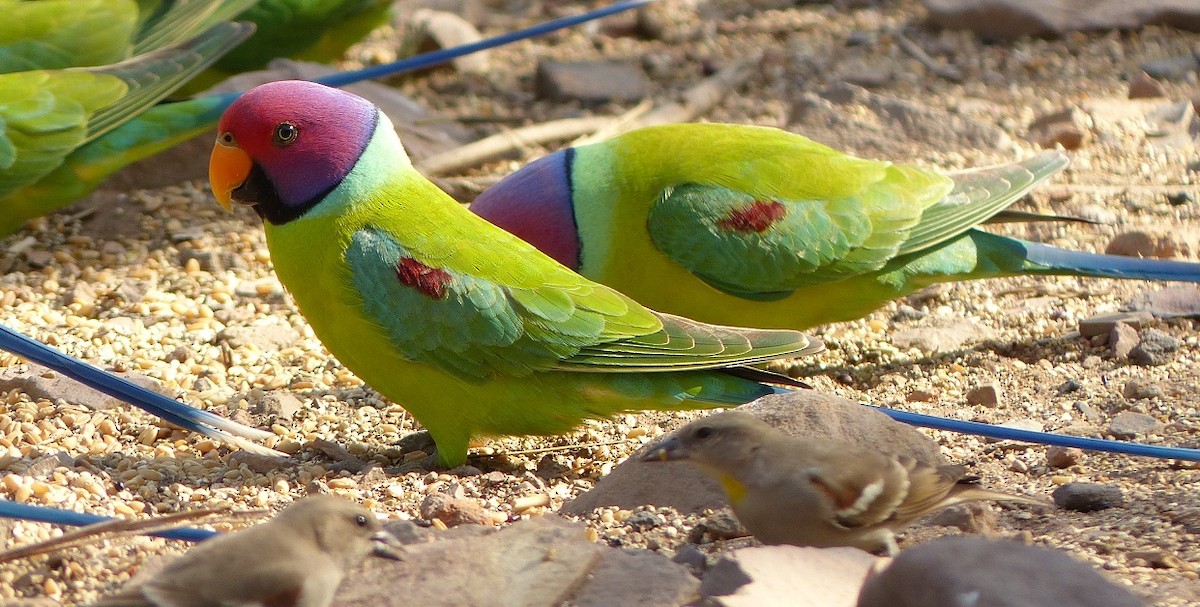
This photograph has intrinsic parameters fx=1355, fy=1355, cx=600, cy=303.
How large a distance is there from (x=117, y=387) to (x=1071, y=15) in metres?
5.21

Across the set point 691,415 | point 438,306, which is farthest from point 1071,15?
point 438,306

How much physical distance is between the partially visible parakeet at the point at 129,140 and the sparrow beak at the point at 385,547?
2.56 metres

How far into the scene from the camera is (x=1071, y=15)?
6.69 meters

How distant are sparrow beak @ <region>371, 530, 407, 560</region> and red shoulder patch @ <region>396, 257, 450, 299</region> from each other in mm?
998

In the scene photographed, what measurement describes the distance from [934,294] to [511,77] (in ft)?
9.21

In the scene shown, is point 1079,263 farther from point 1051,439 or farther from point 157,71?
point 157,71

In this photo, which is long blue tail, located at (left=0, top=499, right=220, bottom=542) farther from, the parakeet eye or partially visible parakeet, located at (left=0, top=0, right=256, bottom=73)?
partially visible parakeet, located at (left=0, top=0, right=256, bottom=73)

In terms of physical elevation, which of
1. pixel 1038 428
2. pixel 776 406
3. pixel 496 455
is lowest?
pixel 496 455

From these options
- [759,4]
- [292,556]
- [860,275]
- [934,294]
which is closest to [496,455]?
[860,275]

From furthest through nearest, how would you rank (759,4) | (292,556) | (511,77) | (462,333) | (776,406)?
(759,4) → (511,77) → (462,333) → (776,406) → (292,556)

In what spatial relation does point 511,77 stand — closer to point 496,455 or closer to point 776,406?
point 496,455

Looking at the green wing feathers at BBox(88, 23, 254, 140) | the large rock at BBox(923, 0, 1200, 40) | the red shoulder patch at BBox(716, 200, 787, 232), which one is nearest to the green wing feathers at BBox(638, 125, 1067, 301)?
the red shoulder patch at BBox(716, 200, 787, 232)

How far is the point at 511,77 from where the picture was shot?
6.70 m

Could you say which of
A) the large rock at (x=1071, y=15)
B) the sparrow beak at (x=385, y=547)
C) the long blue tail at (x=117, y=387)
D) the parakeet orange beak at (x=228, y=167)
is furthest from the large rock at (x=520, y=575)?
the large rock at (x=1071, y=15)
